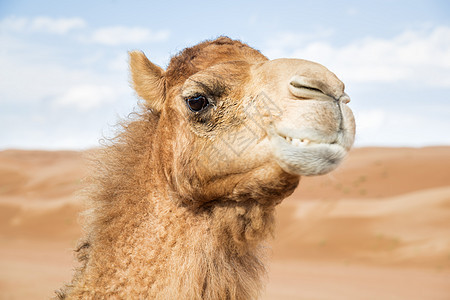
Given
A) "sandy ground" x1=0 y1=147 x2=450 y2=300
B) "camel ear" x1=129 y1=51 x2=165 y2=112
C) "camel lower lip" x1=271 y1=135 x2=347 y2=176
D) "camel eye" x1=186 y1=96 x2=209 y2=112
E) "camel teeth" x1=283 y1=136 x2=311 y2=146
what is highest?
"sandy ground" x1=0 y1=147 x2=450 y2=300

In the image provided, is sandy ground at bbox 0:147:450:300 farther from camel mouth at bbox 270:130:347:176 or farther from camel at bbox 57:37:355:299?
camel mouth at bbox 270:130:347:176

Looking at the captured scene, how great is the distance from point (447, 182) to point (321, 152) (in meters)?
A: 30.6

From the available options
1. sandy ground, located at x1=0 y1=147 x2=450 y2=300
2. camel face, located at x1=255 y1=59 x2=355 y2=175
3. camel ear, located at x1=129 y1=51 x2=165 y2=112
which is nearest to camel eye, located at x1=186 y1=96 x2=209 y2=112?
camel ear, located at x1=129 y1=51 x2=165 y2=112

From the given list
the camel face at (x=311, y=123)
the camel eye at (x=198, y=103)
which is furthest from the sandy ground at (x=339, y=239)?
the camel face at (x=311, y=123)

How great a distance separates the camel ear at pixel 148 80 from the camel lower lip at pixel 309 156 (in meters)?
1.29

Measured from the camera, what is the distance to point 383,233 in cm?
2088

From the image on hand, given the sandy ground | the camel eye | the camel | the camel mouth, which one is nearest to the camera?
the camel mouth

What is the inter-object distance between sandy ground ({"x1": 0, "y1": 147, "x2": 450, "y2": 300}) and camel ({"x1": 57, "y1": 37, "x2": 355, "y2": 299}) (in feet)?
19.3

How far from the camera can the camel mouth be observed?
2.61 meters

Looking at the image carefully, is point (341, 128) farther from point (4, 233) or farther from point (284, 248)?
point (4, 233)

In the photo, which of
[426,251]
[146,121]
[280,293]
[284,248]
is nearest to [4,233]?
[284,248]

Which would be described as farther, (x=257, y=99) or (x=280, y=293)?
(x=280, y=293)

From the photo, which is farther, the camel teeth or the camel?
the camel

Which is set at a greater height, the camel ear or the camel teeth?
the camel ear
